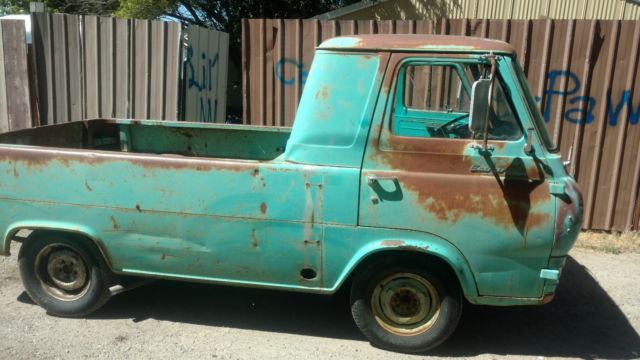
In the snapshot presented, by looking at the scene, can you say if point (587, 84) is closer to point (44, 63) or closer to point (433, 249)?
point (433, 249)

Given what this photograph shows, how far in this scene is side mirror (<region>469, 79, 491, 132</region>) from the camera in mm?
3330

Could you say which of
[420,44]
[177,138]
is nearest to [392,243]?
[420,44]

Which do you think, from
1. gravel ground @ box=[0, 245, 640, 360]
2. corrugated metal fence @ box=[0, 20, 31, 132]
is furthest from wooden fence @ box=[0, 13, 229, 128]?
gravel ground @ box=[0, 245, 640, 360]

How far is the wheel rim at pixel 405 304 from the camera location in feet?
12.7

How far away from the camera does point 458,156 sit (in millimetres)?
3629

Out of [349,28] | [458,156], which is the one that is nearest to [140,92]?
[349,28]

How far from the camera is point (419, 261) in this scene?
12.5ft

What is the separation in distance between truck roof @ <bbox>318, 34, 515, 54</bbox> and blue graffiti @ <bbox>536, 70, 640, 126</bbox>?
312 centimetres

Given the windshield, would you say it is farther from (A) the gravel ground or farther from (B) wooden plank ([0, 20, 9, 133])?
(B) wooden plank ([0, 20, 9, 133])

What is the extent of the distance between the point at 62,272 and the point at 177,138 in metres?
1.72

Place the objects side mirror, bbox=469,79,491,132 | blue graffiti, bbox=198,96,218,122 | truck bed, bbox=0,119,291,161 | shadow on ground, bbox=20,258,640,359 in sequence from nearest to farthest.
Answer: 1. side mirror, bbox=469,79,491,132
2. shadow on ground, bbox=20,258,640,359
3. truck bed, bbox=0,119,291,161
4. blue graffiti, bbox=198,96,218,122

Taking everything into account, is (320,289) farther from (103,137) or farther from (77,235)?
(103,137)

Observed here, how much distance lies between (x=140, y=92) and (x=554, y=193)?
232 inches

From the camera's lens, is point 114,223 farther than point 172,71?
No
